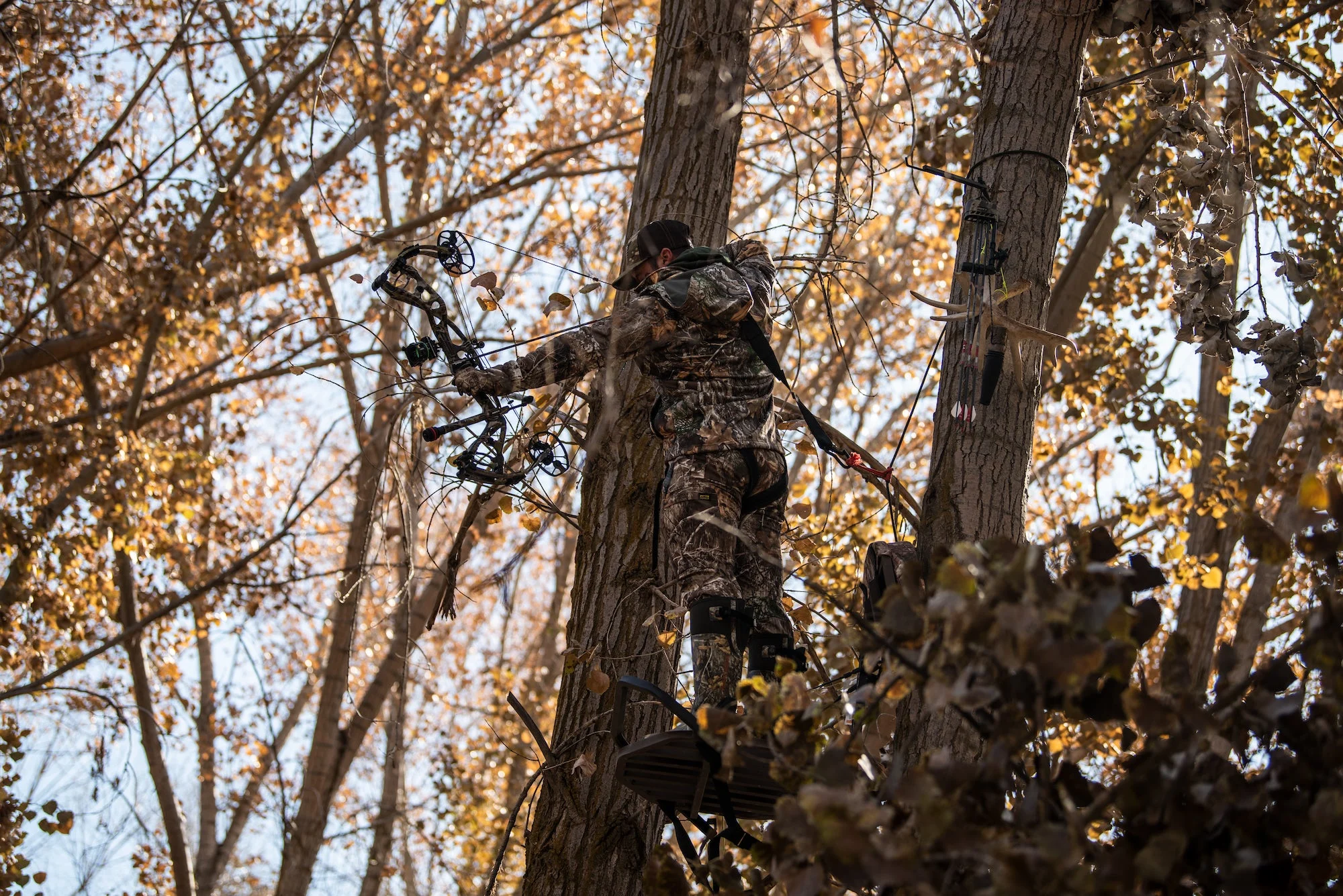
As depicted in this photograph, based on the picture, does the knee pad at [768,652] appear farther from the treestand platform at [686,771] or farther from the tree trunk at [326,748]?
the tree trunk at [326,748]

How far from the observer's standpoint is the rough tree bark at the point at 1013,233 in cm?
383

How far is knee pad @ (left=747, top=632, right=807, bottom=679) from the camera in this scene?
12.7ft

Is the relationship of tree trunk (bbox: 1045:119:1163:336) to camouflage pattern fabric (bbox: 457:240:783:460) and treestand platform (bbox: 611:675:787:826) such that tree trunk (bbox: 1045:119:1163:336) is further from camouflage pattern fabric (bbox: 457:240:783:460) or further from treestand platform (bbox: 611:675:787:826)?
treestand platform (bbox: 611:675:787:826)

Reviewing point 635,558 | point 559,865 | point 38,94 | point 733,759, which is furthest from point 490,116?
point 733,759

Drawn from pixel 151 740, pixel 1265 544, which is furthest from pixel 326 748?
pixel 1265 544

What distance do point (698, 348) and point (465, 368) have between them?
0.80 meters

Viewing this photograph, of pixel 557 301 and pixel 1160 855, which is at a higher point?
pixel 557 301

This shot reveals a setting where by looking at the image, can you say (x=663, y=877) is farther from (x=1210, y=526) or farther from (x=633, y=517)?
(x=1210, y=526)

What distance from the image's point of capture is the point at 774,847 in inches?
97.8

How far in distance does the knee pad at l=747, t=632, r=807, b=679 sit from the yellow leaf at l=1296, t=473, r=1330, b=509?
1.66 metres

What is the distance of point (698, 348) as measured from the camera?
161 inches

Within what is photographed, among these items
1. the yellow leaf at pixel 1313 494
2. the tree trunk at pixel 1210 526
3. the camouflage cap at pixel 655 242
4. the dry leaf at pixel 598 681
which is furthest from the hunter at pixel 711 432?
the tree trunk at pixel 1210 526

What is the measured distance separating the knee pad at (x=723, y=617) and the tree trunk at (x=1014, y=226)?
581 mm

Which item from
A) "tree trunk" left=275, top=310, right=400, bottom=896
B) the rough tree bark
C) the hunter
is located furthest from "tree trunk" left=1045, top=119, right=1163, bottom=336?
the hunter
